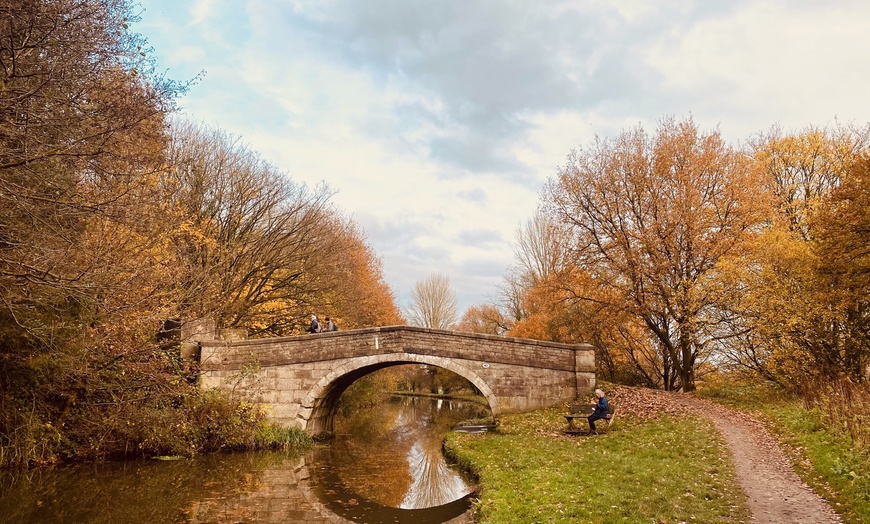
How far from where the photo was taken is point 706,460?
362 inches

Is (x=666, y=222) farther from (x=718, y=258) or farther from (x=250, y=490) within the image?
(x=250, y=490)

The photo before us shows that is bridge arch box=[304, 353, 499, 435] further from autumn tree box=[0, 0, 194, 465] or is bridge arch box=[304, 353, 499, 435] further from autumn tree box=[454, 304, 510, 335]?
autumn tree box=[454, 304, 510, 335]

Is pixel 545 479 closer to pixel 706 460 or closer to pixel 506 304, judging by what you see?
pixel 706 460

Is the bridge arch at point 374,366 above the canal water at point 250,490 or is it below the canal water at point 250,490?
above

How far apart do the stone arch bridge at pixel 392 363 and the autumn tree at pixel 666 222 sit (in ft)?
11.2

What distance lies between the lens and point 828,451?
327 inches

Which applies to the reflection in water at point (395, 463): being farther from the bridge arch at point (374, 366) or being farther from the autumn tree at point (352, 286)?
the autumn tree at point (352, 286)

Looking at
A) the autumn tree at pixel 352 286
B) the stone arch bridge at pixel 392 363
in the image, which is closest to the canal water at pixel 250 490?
the stone arch bridge at pixel 392 363

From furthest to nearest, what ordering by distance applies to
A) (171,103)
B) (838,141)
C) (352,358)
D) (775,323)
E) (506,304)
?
(506,304)
(838,141)
(352,358)
(775,323)
(171,103)

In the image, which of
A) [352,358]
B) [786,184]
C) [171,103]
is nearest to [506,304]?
[786,184]

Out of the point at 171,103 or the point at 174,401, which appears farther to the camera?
the point at 174,401

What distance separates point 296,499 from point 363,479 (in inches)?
85.8

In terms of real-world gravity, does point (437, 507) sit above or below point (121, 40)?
below

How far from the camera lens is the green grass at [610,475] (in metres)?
6.91
